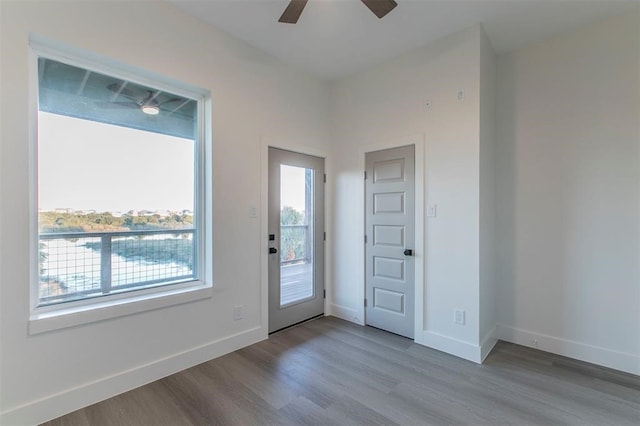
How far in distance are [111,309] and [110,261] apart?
1.26ft

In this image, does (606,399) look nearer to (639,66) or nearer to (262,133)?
(639,66)

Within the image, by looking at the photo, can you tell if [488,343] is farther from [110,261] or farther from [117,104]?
[117,104]

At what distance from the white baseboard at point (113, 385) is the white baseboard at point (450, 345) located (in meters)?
1.84

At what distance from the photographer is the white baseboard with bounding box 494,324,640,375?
2451 mm

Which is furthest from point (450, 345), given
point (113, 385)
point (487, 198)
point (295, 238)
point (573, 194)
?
point (113, 385)

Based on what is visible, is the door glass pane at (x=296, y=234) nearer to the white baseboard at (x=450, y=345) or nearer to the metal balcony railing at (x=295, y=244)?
the metal balcony railing at (x=295, y=244)

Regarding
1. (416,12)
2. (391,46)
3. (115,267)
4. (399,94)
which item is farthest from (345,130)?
(115,267)

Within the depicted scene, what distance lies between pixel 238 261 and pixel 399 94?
100 inches

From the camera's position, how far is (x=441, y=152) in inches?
113

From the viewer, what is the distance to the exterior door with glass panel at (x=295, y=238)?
10.7 feet

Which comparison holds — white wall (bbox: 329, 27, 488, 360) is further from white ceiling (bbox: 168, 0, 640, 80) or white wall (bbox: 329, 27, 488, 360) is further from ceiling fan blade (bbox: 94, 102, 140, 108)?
ceiling fan blade (bbox: 94, 102, 140, 108)

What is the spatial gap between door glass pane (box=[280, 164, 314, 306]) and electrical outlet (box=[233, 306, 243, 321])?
558 mm

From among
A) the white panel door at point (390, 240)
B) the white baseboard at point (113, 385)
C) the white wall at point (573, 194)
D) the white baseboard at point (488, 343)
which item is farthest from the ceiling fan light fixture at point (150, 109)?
the white baseboard at point (488, 343)

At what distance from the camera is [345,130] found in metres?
3.73
